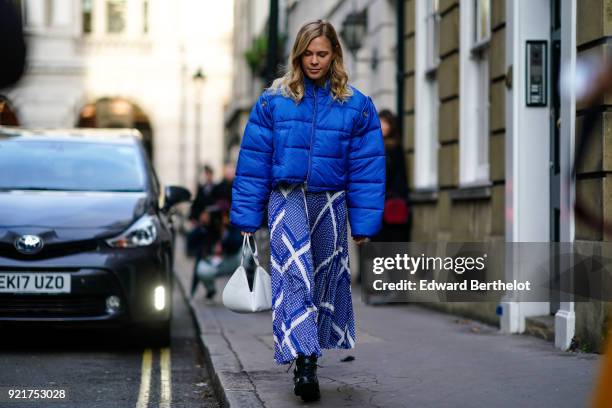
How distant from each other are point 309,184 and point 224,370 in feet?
5.68

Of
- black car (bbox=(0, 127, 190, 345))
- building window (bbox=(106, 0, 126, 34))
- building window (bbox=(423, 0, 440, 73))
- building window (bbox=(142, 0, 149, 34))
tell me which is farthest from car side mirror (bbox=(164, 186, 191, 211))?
building window (bbox=(142, 0, 149, 34))

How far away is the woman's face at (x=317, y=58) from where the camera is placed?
516 cm

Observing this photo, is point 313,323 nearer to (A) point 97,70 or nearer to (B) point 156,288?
(B) point 156,288

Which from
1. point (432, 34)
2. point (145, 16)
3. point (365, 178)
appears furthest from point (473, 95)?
point (145, 16)

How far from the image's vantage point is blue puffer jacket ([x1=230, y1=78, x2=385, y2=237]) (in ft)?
16.7

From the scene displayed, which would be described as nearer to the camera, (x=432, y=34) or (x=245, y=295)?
(x=245, y=295)

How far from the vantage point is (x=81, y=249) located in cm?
766

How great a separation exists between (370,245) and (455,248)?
156 centimetres

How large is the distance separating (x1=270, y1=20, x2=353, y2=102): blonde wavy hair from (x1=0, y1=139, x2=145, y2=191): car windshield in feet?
12.0

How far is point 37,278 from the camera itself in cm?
750

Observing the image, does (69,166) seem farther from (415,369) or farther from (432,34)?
(432,34)

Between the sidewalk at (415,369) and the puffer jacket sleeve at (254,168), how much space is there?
33.8 inches

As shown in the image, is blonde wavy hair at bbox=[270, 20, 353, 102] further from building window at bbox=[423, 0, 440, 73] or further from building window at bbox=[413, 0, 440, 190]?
building window at bbox=[413, 0, 440, 190]

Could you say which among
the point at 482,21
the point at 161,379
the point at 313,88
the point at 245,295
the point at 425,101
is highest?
the point at 482,21
